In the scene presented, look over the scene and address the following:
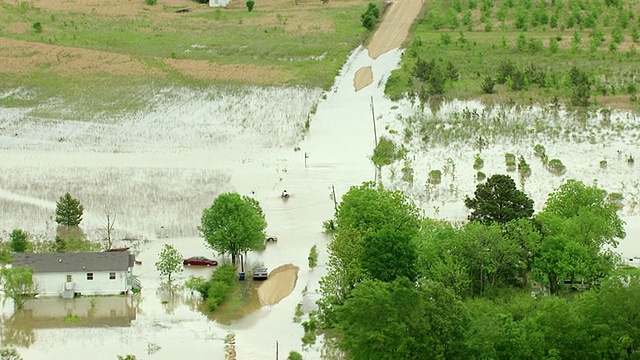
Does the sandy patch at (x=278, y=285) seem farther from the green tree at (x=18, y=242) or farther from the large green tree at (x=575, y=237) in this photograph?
the green tree at (x=18, y=242)

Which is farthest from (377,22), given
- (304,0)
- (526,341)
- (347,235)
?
(526,341)

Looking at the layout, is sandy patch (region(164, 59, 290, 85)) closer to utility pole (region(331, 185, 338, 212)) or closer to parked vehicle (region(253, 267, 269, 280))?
utility pole (region(331, 185, 338, 212))

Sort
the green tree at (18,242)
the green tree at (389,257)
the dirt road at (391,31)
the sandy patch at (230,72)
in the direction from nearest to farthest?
the green tree at (389,257) < the green tree at (18,242) < the sandy patch at (230,72) < the dirt road at (391,31)

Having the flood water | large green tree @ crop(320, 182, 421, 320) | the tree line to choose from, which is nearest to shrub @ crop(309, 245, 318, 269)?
the flood water

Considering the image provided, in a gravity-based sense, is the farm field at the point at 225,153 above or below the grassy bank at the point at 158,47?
below

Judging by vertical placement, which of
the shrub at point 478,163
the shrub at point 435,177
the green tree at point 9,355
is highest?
the shrub at point 478,163

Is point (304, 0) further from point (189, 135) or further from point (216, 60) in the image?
point (189, 135)

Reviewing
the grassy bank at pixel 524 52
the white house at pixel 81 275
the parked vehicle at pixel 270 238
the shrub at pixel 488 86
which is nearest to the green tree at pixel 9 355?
the white house at pixel 81 275
